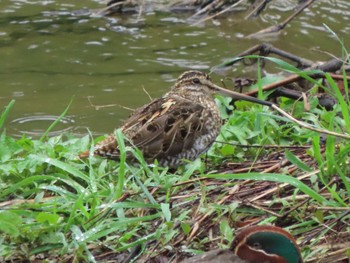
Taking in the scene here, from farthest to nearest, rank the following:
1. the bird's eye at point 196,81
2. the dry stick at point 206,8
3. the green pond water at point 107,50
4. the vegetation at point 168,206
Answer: the dry stick at point 206,8, the green pond water at point 107,50, the bird's eye at point 196,81, the vegetation at point 168,206

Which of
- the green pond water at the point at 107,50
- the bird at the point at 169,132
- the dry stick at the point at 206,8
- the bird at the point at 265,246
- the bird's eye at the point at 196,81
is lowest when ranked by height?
the green pond water at the point at 107,50

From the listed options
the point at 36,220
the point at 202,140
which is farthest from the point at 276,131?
the point at 36,220

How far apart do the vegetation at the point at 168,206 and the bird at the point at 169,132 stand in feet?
0.83

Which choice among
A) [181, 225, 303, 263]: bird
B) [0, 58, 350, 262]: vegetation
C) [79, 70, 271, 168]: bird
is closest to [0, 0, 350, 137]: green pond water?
[79, 70, 271, 168]: bird

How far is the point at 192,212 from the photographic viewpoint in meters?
4.99

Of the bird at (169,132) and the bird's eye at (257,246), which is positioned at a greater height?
the bird's eye at (257,246)

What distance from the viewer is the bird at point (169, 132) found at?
6062 millimetres

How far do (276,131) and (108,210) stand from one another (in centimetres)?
181

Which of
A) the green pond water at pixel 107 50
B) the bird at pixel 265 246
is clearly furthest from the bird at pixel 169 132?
the green pond water at pixel 107 50

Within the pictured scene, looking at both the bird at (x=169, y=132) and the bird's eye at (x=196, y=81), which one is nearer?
the bird at (x=169, y=132)

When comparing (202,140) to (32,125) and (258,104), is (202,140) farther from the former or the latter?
(32,125)

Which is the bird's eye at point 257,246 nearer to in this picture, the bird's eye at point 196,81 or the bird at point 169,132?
the bird at point 169,132

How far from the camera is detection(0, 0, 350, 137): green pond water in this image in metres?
9.21

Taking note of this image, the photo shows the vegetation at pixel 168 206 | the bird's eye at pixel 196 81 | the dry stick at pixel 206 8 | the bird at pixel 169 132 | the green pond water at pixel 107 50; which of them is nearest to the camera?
the vegetation at pixel 168 206
